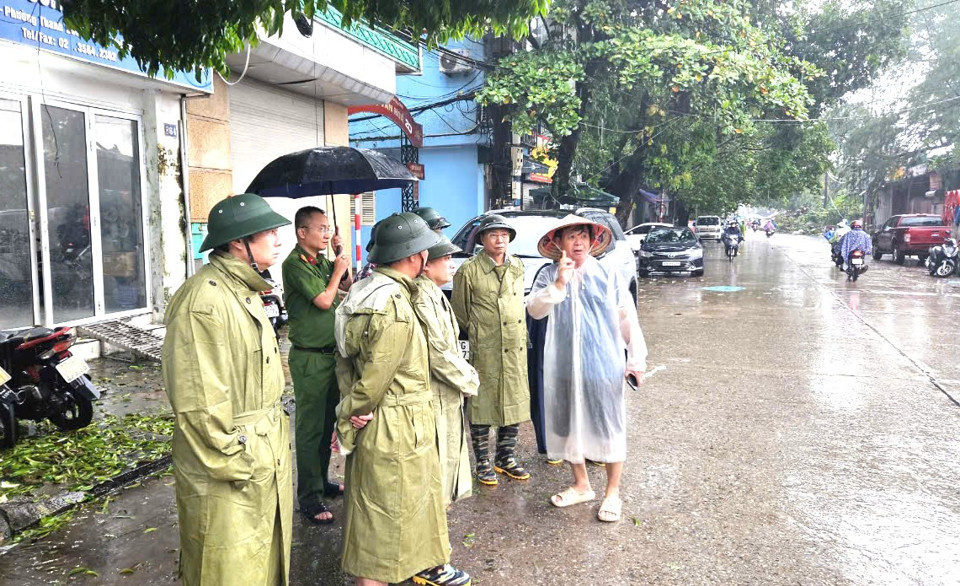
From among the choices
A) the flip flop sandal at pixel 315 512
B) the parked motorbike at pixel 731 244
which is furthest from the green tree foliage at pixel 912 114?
the flip flop sandal at pixel 315 512

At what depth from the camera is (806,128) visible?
2094 centimetres

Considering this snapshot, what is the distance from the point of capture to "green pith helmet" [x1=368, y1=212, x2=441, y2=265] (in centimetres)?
300

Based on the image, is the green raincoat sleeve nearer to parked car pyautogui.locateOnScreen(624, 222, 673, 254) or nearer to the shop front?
the shop front

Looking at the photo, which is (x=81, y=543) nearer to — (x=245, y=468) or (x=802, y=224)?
(x=245, y=468)

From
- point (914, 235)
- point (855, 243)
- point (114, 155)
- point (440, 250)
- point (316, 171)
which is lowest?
point (855, 243)

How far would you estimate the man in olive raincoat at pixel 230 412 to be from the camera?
90.6 inches

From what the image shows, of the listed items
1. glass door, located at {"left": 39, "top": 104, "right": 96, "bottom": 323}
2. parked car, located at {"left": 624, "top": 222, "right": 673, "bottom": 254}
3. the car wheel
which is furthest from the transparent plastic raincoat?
the car wheel

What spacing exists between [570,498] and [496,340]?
41.0 inches

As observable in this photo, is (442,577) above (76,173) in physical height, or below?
below

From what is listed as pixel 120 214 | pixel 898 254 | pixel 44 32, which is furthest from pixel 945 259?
pixel 44 32

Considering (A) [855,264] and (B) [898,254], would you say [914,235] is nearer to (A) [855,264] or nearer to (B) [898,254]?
(B) [898,254]

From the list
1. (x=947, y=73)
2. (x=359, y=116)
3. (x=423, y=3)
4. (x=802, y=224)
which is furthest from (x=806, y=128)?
(x=802, y=224)

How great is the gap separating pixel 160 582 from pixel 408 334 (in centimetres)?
175

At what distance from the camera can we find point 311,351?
3891mm
